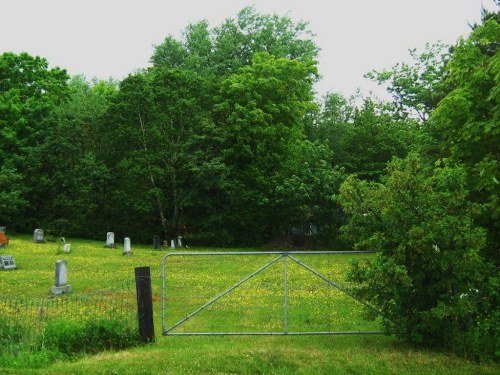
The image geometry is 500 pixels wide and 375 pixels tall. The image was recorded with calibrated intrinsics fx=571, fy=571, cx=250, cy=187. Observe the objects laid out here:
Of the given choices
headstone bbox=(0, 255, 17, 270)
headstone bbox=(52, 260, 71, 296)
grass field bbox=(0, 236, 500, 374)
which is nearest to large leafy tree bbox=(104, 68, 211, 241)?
headstone bbox=(0, 255, 17, 270)

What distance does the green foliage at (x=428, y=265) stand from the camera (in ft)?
30.2

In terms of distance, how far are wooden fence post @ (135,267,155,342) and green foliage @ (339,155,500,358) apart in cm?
358

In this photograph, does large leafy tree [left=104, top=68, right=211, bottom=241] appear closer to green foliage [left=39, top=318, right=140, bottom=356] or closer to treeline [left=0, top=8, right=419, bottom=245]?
treeline [left=0, top=8, right=419, bottom=245]

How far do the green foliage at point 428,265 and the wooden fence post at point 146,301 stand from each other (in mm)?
3580

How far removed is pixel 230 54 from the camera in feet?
192

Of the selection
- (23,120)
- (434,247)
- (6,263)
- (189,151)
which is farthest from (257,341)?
(23,120)

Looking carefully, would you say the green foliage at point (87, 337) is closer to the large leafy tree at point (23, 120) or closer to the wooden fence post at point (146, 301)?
the wooden fence post at point (146, 301)

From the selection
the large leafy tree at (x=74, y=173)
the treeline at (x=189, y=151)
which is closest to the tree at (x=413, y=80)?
the treeline at (x=189, y=151)

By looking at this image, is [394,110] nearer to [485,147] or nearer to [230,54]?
[230,54]

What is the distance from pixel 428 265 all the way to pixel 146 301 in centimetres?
482

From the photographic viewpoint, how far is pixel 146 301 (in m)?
9.89

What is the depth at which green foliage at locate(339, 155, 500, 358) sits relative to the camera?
9.20 metres

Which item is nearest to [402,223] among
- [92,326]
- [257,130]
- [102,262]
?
[92,326]

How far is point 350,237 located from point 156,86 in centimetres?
3688
